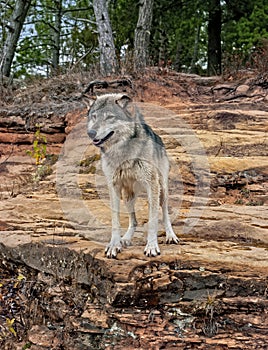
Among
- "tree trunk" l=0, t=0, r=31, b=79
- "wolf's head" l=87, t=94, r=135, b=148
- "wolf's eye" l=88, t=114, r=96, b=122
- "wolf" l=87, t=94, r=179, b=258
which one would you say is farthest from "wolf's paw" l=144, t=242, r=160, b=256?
"tree trunk" l=0, t=0, r=31, b=79

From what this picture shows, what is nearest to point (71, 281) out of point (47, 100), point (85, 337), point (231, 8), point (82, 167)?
point (85, 337)

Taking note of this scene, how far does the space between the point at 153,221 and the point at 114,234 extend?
46 cm

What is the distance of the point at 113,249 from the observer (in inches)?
167

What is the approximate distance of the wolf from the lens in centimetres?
417

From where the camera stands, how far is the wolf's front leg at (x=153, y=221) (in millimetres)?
4215

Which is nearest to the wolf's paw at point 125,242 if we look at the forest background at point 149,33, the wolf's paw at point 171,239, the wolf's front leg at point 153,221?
the wolf's front leg at point 153,221

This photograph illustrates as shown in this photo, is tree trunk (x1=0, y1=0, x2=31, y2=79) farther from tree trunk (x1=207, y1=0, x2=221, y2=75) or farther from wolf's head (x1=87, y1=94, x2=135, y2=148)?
wolf's head (x1=87, y1=94, x2=135, y2=148)

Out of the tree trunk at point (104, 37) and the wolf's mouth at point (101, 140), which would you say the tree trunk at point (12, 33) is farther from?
the wolf's mouth at point (101, 140)

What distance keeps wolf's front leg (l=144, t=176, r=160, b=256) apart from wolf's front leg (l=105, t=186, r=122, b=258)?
0.32 m

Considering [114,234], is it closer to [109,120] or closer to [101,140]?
[101,140]

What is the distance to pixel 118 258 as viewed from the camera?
13.8 ft

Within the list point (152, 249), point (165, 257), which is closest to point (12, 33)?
point (152, 249)

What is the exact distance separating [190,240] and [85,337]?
1645 millimetres

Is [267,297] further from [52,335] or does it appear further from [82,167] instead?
[82,167]
